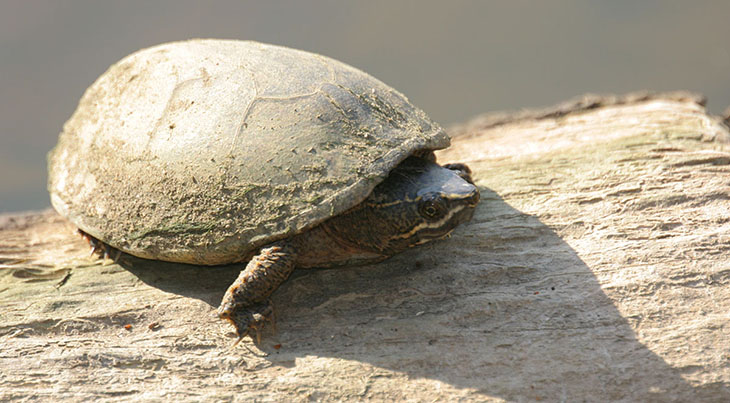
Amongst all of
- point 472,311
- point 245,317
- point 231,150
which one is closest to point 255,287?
point 245,317

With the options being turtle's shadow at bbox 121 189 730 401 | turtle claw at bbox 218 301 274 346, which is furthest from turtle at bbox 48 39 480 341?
turtle's shadow at bbox 121 189 730 401

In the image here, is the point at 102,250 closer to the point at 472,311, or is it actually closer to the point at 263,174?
the point at 263,174

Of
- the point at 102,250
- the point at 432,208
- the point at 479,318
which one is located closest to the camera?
the point at 432,208

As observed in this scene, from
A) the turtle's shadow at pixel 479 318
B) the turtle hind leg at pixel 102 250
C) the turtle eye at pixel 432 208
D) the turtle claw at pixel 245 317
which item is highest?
the turtle eye at pixel 432 208

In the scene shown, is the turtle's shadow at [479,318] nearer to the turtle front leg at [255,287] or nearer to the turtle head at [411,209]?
→ the turtle front leg at [255,287]

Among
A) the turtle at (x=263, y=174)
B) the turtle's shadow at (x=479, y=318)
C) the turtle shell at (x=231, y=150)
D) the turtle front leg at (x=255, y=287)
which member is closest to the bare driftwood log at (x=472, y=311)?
the turtle's shadow at (x=479, y=318)

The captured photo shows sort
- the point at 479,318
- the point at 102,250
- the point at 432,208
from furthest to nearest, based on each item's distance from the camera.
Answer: the point at 102,250 < the point at 479,318 < the point at 432,208

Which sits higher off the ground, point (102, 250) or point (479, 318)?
point (479, 318)
